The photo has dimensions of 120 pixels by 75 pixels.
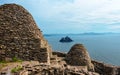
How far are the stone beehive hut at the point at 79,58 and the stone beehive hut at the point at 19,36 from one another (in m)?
4.55

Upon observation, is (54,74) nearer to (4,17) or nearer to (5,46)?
(5,46)

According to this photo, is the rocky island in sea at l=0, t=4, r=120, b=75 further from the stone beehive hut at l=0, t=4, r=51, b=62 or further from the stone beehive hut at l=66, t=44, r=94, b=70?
the stone beehive hut at l=66, t=44, r=94, b=70

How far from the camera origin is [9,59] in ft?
77.7

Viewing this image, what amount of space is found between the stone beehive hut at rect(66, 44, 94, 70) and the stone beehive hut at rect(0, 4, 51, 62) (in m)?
4.55

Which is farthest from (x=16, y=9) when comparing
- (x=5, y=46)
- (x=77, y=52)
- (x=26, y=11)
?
(x=77, y=52)

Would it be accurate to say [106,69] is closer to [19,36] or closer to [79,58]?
[79,58]

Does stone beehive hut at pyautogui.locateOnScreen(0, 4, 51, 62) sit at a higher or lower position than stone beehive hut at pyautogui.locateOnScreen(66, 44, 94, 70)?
higher

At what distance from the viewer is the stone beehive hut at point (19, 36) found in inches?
947

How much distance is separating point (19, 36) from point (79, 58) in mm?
7005

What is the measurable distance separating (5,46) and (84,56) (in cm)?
852

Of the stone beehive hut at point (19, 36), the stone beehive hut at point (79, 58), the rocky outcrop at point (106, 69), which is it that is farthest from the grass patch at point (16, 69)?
the rocky outcrop at point (106, 69)

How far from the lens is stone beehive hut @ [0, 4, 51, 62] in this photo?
24.0 metres

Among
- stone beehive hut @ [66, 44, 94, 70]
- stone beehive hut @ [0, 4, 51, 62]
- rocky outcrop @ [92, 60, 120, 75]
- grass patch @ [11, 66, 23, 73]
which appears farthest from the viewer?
rocky outcrop @ [92, 60, 120, 75]

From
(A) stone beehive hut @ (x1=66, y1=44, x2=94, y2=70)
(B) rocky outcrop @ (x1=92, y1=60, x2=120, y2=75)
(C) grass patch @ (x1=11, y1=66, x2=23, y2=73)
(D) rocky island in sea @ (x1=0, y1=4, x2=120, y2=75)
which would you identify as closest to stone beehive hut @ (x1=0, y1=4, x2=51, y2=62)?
(D) rocky island in sea @ (x1=0, y1=4, x2=120, y2=75)
